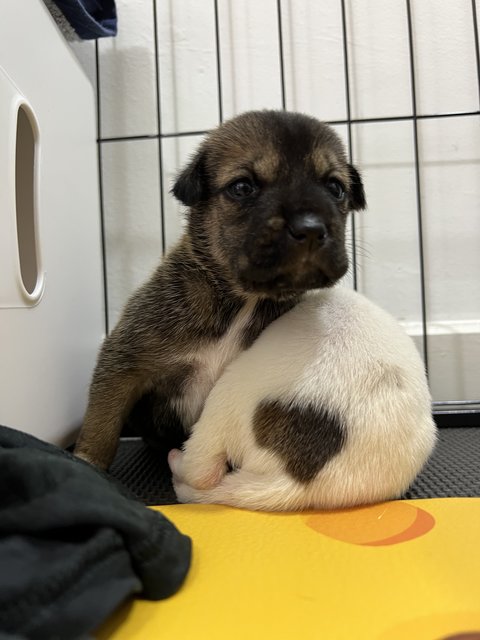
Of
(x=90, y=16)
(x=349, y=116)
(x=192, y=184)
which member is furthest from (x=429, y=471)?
(x=90, y=16)

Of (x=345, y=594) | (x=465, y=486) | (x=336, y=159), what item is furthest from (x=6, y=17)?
(x=465, y=486)

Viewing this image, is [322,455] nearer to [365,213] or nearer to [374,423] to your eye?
[374,423]

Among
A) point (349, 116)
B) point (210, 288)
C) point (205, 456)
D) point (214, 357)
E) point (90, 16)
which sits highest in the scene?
point (90, 16)

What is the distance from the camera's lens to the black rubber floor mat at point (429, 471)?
3.26ft

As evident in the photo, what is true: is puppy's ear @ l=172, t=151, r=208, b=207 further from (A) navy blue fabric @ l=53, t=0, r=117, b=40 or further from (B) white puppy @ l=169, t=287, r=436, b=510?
(A) navy blue fabric @ l=53, t=0, r=117, b=40

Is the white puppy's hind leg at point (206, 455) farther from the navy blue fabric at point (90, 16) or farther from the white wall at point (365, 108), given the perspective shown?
the navy blue fabric at point (90, 16)

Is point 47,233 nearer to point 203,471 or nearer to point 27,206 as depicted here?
point 27,206

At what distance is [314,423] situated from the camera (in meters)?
0.84

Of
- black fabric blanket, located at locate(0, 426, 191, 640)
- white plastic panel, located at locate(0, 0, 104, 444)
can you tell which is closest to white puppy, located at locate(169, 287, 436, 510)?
black fabric blanket, located at locate(0, 426, 191, 640)

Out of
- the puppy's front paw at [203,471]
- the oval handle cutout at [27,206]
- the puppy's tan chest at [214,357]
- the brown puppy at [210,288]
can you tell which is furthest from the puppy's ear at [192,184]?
the puppy's front paw at [203,471]

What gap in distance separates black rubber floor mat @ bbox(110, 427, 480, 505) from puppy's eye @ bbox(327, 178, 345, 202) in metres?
0.59

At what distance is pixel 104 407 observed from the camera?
3.41 feet

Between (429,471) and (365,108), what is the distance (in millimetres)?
1187

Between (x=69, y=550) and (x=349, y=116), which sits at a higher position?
(x=349, y=116)
